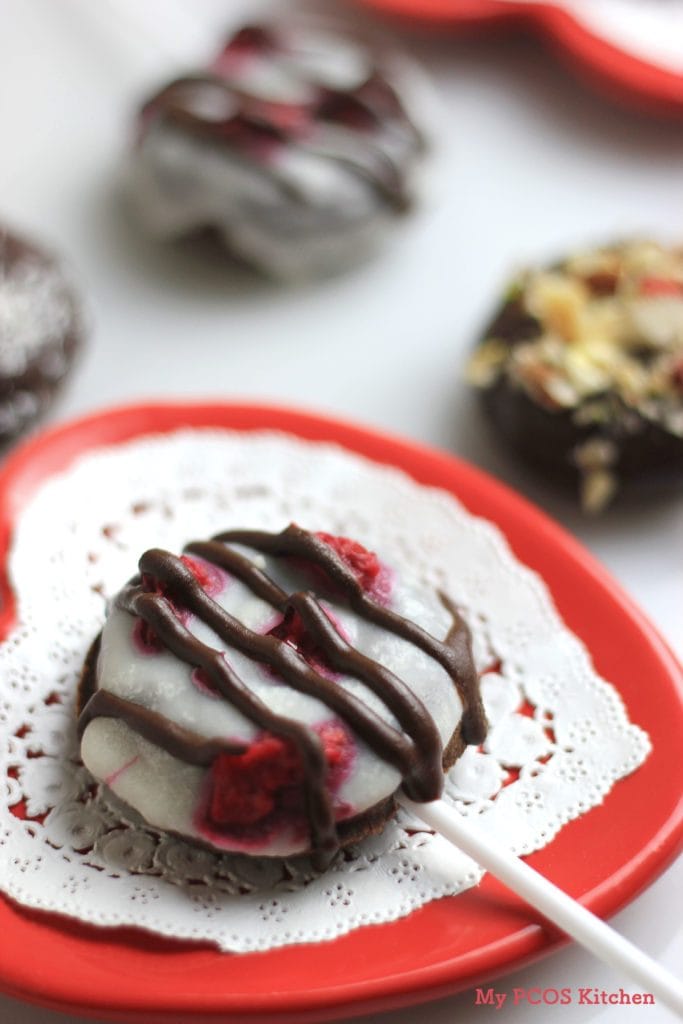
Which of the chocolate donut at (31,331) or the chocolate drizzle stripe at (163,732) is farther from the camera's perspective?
the chocolate donut at (31,331)

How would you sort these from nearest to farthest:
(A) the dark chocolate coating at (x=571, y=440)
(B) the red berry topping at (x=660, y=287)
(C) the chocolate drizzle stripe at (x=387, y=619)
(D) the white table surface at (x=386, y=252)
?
(C) the chocolate drizzle stripe at (x=387, y=619), (A) the dark chocolate coating at (x=571, y=440), (B) the red berry topping at (x=660, y=287), (D) the white table surface at (x=386, y=252)

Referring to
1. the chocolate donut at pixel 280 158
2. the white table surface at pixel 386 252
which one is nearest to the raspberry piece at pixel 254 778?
the white table surface at pixel 386 252

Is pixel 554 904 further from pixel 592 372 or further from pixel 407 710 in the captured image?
pixel 592 372


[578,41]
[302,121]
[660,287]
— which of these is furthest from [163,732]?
[578,41]

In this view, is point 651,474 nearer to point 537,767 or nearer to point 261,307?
point 537,767

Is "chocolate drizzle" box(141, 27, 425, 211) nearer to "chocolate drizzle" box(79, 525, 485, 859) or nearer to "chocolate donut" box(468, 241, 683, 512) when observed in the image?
"chocolate donut" box(468, 241, 683, 512)

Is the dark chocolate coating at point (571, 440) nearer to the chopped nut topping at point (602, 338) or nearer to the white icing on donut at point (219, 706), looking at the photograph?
the chopped nut topping at point (602, 338)
